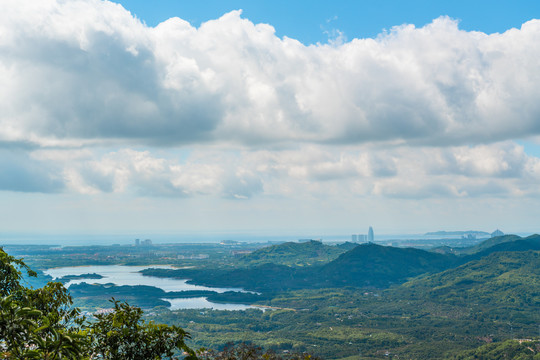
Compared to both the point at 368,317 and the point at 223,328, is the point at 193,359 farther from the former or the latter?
the point at 368,317

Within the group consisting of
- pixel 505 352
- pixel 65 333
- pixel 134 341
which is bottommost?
pixel 505 352

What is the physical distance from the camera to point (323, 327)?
172 m

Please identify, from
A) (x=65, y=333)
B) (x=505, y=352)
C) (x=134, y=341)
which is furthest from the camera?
(x=505, y=352)

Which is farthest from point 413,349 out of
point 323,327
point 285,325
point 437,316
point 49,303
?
point 49,303

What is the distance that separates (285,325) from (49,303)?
167259 mm

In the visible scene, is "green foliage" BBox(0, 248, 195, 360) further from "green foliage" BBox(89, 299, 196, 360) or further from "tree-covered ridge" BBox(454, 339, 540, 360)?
"tree-covered ridge" BBox(454, 339, 540, 360)

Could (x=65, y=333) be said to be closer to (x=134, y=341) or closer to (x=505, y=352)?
(x=134, y=341)

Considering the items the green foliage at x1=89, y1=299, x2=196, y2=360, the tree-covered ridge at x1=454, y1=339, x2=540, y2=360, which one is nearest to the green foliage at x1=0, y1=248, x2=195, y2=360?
the green foliage at x1=89, y1=299, x2=196, y2=360

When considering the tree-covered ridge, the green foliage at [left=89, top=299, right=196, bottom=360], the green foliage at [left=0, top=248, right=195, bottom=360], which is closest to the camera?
the green foliage at [left=0, top=248, right=195, bottom=360]

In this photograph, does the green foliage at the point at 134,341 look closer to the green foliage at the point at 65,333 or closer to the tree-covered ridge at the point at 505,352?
the green foliage at the point at 65,333

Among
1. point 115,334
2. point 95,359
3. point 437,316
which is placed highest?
point 115,334

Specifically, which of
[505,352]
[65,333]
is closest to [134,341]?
[65,333]

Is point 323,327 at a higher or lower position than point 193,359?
lower

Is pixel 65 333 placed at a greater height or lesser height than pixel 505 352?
greater
